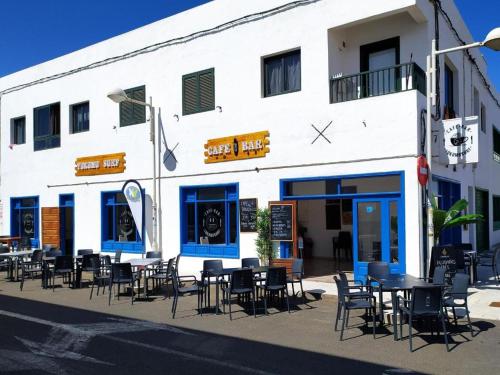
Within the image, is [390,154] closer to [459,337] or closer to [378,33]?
[378,33]

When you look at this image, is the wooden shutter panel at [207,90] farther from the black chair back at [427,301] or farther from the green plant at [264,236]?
the black chair back at [427,301]

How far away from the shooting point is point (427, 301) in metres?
6.79

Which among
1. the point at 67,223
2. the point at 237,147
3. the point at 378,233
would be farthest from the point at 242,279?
the point at 67,223

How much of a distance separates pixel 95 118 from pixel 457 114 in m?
11.9

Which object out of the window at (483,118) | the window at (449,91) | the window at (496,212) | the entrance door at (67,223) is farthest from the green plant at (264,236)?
the window at (496,212)

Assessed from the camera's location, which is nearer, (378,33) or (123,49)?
(378,33)

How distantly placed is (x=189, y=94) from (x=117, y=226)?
5253 millimetres

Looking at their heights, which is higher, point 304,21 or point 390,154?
point 304,21

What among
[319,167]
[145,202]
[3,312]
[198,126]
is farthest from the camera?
[145,202]

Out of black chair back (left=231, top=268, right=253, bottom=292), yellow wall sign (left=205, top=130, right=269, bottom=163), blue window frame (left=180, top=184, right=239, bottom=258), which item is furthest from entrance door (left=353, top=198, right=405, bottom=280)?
blue window frame (left=180, top=184, right=239, bottom=258)

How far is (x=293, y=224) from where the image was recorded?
39.6 feet

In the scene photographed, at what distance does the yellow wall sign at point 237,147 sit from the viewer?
500 inches

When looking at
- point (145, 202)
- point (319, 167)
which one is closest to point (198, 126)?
point (145, 202)

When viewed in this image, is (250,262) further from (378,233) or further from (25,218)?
(25,218)
